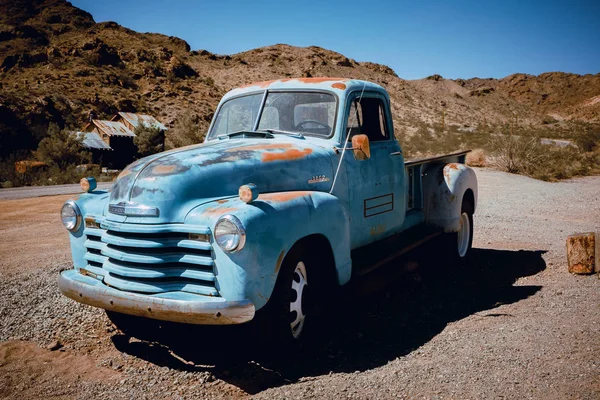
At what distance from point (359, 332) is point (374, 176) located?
1490 mm

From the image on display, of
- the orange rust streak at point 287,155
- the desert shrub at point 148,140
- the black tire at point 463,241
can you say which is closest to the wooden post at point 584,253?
the black tire at point 463,241

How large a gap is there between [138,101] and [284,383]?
44.3 m

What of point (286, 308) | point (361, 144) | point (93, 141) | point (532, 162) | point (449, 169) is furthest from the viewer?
point (93, 141)

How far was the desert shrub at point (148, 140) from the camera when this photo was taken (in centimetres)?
3278

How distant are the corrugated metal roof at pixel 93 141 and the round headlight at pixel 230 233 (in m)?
28.1

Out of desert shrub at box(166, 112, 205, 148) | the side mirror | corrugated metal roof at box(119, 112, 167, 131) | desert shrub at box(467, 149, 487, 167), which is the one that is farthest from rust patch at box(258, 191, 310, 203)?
corrugated metal roof at box(119, 112, 167, 131)

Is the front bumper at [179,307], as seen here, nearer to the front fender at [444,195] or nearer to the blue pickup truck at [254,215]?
the blue pickup truck at [254,215]

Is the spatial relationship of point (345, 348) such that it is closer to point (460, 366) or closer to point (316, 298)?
point (316, 298)

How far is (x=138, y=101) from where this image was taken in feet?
145

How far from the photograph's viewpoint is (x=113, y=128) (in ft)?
107

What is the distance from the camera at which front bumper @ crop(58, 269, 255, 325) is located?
9.91 ft

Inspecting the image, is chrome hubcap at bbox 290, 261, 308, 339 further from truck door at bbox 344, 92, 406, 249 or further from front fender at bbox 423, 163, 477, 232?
front fender at bbox 423, 163, 477, 232


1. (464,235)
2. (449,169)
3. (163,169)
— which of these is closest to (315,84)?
(163,169)

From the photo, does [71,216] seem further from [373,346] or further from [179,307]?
[373,346]
